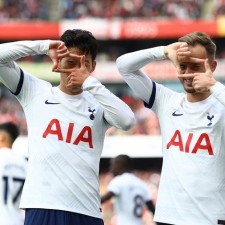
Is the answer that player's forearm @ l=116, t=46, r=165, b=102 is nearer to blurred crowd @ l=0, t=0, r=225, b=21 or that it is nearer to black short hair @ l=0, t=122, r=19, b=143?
black short hair @ l=0, t=122, r=19, b=143

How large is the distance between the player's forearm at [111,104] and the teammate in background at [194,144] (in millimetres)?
260

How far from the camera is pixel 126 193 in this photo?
38.9ft

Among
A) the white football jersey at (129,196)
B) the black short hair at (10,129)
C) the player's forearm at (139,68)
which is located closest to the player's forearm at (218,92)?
the player's forearm at (139,68)

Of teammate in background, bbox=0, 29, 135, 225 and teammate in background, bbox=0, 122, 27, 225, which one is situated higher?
teammate in background, bbox=0, 29, 135, 225

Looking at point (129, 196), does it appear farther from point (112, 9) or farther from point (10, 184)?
point (112, 9)

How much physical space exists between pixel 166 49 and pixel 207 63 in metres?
0.33

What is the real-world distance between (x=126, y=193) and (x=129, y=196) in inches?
2.3

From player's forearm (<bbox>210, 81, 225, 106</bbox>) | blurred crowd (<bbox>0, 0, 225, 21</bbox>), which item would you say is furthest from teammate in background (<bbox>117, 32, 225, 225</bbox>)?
blurred crowd (<bbox>0, 0, 225, 21</bbox>)

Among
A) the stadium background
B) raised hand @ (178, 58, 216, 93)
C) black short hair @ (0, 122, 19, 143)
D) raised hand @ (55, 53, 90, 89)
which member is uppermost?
raised hand @ (178, 58, 216, 93)

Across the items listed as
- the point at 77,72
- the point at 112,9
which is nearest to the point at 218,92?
the point at 77,72

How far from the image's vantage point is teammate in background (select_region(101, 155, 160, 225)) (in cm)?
1162

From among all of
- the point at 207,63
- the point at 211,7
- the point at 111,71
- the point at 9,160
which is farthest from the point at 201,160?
the point at 211,7

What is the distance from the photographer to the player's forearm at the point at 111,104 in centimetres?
598

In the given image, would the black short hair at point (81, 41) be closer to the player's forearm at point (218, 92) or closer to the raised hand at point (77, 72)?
the raised hand at point (77, 72)
